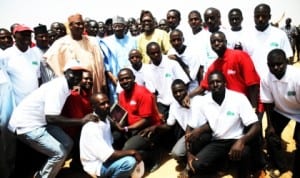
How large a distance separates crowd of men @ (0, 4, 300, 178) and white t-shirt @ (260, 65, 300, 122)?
13 mm

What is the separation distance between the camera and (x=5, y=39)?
552cm

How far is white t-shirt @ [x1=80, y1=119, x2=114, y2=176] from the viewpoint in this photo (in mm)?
4066

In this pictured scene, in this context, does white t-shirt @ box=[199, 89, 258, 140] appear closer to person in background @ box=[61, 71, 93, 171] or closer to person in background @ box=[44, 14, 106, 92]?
person in background @ box=[61, 71, 93, 171]

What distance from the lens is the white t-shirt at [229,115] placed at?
4281mm

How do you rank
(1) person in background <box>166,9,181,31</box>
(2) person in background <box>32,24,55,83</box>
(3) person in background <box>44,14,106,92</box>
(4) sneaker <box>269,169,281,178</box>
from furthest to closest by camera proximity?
(1) person in background <box>166,9,181,31</box> → (2) person in background <box>32,24,55,83</box> → (3) person in background <box>44,14,106,92</box> → (4) sneaker <box>269,169,281,178</box>

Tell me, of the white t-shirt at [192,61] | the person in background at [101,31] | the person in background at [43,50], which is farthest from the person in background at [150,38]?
the person in background at [101,31]

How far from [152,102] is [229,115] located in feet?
3.98

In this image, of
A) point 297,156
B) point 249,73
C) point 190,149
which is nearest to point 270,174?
point 297,156

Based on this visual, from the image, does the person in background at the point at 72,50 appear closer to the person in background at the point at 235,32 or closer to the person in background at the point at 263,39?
the person in background at the point at 235,32

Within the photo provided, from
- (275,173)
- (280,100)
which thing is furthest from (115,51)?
(275,173)

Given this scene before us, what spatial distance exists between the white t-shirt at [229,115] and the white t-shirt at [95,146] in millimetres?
1405

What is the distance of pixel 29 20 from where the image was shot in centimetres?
1917

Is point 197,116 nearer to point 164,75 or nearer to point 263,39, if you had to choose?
point 164,75

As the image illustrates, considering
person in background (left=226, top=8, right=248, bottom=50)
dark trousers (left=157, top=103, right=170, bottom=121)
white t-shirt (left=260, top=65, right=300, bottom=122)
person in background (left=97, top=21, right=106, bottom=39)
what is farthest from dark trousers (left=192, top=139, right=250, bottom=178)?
person in background (left=97, top=21, right=106, bottom=39)
